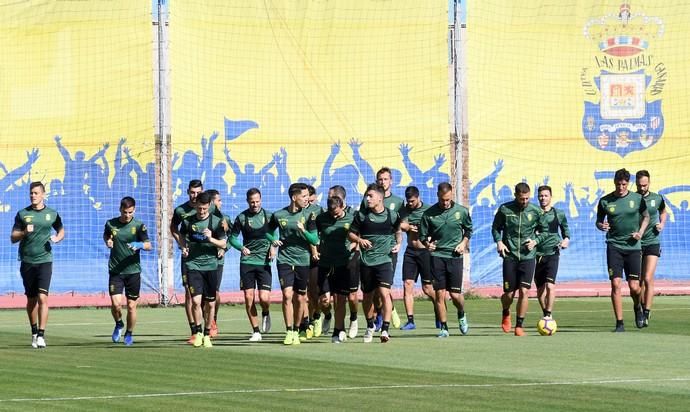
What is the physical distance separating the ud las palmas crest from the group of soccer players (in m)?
10.9

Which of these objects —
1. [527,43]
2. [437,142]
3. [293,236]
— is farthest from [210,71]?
[293,236]

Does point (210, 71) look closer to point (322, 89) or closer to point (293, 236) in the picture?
point (322, 89)

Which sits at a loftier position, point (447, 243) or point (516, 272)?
point (447, 243)

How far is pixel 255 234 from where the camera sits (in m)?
20.2

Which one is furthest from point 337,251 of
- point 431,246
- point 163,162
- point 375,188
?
point 163,162

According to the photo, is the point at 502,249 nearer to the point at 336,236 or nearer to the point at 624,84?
the point at 336,236

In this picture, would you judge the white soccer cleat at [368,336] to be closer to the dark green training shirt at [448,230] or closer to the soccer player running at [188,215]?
the dark green training shirt at [448,230]

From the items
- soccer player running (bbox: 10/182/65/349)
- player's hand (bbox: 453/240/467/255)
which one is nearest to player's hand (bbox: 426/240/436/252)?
player's hand (bbox: 453/240/467/255)

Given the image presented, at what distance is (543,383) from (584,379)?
57cm

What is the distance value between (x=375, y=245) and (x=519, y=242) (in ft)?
8.49

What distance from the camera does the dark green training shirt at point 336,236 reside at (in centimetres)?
1986

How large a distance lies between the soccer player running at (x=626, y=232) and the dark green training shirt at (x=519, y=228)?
978mm

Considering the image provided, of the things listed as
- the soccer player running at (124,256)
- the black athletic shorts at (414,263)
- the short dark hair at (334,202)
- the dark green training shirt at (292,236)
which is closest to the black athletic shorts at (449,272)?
the short dark hair at (334,202)

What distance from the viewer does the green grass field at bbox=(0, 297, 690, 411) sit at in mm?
12281
